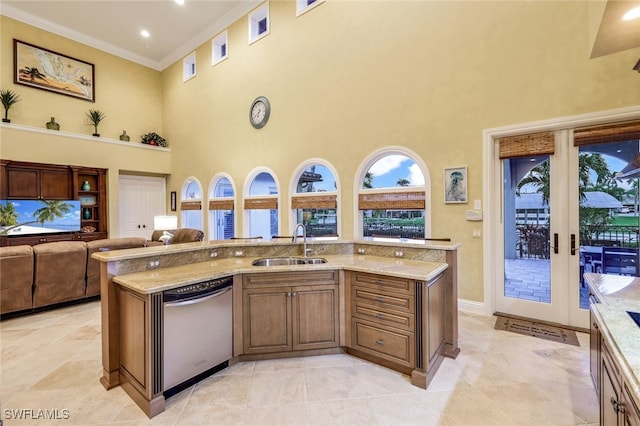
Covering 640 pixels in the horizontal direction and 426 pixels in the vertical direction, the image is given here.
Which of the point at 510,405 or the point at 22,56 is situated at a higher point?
the point at 22,56

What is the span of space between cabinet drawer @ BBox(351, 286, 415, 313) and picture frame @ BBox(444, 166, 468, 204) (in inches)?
83.7

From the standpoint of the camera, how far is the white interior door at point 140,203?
26.1 ft

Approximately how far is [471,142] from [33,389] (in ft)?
17.0

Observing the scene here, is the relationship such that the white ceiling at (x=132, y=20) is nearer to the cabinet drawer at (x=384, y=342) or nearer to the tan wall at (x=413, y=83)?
the tan wall at (x=413, y=83)

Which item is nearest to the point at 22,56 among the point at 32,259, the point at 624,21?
the point at 32,259

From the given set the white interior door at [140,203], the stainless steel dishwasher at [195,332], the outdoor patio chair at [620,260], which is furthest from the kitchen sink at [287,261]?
the white interior door at [140,203]

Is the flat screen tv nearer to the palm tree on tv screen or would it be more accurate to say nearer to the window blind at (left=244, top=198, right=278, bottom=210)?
the palm tree on tv screen

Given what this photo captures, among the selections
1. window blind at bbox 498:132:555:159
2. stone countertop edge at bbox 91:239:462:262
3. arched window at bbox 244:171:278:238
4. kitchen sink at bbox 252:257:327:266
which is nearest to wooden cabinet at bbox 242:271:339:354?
kitchen sink at bbox 252:257:327:266

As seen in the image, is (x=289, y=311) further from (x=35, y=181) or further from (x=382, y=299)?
(x=35, y=181)

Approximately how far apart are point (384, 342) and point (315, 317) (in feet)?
2.18

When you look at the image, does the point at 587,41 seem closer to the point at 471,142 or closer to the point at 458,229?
the point at 471,142

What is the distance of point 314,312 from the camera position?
2.78 m

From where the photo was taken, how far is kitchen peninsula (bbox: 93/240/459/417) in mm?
2283

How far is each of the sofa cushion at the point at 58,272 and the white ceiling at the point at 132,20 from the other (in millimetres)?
5475
